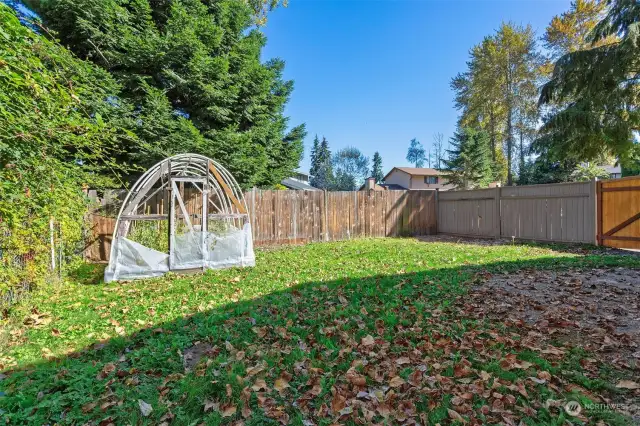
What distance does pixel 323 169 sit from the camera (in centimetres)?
4478

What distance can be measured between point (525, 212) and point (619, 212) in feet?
6.89

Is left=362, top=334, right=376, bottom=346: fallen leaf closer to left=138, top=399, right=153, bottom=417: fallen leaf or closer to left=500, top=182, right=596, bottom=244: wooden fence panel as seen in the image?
left=138, top=399, right=153, bottom=417: fallen leaf

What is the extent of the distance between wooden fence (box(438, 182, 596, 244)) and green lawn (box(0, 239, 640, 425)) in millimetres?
5484

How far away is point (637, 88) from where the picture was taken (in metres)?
9.40

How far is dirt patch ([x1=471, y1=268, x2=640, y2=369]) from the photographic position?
258 centimetres

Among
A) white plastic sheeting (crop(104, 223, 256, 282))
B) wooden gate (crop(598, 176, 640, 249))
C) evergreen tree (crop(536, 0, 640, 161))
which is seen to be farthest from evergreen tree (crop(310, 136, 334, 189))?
white plastic sheeting (crop(104, 223, 256, 282))

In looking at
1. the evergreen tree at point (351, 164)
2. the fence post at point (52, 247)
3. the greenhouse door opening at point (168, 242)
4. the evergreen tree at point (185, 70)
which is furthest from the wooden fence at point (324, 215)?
the evergreen tree at point (351, 164)

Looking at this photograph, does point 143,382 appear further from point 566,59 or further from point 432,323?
point 566,59

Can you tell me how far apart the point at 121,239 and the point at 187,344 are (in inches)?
123

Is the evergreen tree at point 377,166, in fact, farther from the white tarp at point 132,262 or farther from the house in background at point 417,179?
the white tarp at point 132,262

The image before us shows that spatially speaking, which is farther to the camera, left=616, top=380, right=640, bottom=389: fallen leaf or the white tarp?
the white tarp

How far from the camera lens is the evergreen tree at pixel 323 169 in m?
42.3

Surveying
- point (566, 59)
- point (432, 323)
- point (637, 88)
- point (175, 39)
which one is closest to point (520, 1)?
point (566, 59)

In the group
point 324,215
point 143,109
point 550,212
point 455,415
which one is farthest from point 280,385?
point 550,212
